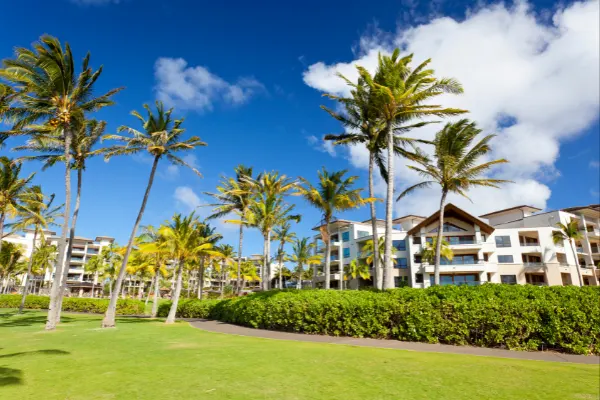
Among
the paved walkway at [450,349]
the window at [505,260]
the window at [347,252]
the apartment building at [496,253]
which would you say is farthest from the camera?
the window at [347,252]

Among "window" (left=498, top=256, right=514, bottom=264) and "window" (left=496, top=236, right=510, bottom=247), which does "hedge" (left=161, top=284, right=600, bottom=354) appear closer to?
"window" (left=498, top=256, right=514, bottom=264)

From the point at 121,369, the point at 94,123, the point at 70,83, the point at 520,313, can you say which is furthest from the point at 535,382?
the point at 94,123

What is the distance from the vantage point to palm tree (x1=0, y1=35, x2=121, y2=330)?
1786 centimetres

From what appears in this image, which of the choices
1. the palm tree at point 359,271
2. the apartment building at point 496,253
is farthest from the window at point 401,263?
the palm tree at point 359,271

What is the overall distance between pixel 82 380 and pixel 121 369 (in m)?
1.11

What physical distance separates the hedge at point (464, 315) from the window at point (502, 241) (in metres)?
38.3

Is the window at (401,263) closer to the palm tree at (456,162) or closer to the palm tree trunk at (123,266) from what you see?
the palm tree at (456,162)

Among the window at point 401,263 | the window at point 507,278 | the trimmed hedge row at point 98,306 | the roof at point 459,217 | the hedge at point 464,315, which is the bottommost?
the trimmed hedge row at point 98,306

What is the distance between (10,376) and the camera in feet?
23.4

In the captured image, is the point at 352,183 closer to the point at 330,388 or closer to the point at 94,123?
the point at 94,123

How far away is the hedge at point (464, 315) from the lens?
11.8m

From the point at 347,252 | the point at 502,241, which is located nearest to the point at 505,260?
the point at 502,241

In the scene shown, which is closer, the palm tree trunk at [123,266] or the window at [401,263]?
the palm tree trunk at [123,266]

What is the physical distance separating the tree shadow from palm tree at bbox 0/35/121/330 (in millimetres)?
13218
